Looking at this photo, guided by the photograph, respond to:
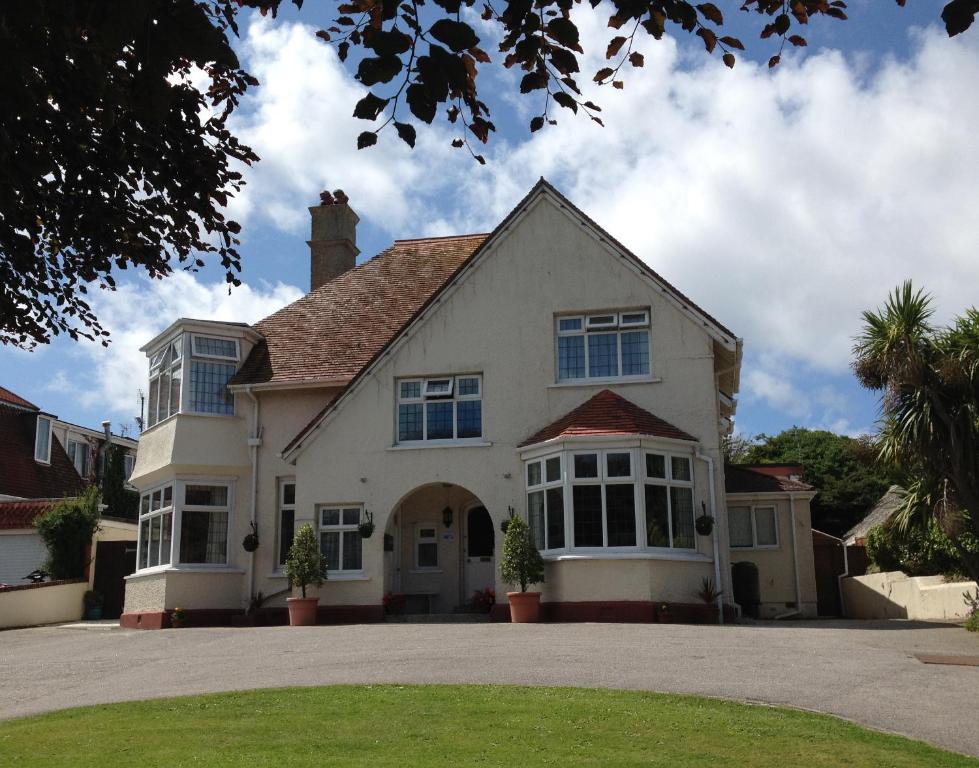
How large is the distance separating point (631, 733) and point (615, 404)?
525 inches

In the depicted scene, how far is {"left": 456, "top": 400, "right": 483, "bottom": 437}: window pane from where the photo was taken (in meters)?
24.1

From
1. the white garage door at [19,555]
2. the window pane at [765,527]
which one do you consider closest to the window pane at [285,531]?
the white garage door at [19,555]

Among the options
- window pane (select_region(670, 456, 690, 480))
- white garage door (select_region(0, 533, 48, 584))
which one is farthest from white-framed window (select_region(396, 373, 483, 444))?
white garage door (select_region(0, 533, 48, 584))

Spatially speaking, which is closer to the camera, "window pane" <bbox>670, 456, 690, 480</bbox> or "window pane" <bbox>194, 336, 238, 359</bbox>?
"window pane" <bbox>670, 456, 690, 480</bbox>

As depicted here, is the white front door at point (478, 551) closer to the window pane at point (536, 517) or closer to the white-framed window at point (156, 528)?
the window pane at point (536, 517)

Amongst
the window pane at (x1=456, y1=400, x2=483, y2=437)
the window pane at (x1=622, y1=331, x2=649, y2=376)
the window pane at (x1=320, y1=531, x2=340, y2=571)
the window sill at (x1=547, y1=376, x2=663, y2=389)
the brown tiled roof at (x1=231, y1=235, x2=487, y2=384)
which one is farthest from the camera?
the brown tiled roof at (x1=231, y1=235, x2=487, y2=384)

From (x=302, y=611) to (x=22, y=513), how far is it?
1187 cm

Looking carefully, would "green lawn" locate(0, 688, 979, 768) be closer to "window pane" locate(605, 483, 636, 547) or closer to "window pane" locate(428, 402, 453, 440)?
"window pane" locate(605, 483, 636, 547)

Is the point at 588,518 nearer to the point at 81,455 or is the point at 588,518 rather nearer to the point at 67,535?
the point at 67,535

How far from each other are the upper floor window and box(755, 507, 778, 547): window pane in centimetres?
1351

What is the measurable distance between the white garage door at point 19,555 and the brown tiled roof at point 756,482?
1878 centimetres

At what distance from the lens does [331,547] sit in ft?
80.0

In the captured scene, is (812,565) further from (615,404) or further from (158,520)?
(158,520)

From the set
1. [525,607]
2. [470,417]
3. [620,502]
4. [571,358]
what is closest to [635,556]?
[620,502]
